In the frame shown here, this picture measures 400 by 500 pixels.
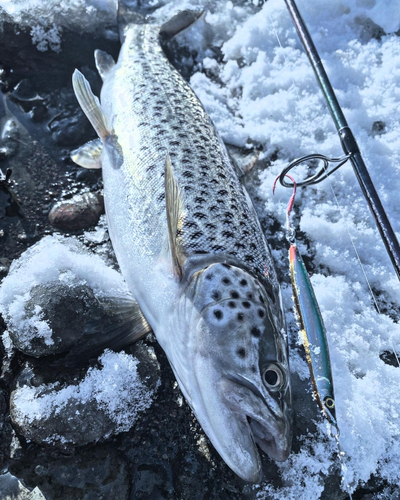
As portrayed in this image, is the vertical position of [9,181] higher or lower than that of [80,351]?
higher

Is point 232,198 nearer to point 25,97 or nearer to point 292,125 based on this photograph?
point 292,125

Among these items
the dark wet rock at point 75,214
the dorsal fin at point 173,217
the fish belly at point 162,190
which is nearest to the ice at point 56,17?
the fish belly at point 162,190

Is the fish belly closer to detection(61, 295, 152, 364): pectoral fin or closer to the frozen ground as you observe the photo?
detection(61, 295, 152, 364): pectoral fin

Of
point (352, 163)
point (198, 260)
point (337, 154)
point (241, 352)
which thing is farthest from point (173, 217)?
point (337, 154)

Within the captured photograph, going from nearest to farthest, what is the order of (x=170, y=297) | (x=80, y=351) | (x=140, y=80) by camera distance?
(x=170, y=297), (x=80, y=351), (x=140, y=80)

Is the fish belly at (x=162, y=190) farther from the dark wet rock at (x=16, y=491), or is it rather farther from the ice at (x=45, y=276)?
the dark wet rock at (x=16, y=491)

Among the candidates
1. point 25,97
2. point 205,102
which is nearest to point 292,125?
point 205,102
